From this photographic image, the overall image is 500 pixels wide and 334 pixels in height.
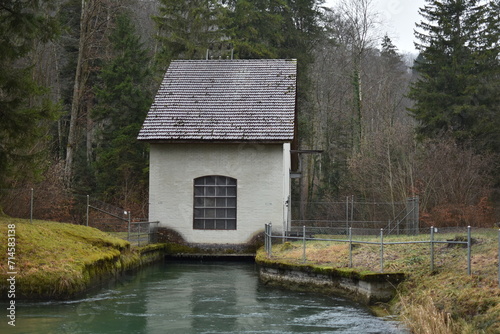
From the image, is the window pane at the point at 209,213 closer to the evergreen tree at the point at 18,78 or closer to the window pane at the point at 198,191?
the window pane at the point at 198,191

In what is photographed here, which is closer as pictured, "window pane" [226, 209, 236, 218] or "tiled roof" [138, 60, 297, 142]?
"tiled roof" [138, 60, 297, 142]

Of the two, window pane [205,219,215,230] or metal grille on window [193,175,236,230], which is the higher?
metal grille on window [193,175,236,230]

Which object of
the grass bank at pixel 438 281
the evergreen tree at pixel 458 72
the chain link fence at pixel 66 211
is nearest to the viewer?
the grass bank at pixel 438 281

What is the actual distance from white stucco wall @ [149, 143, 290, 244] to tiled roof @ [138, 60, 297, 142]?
0.66 m

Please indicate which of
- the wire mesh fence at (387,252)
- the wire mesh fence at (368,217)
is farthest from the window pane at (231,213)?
the wire mesh fence at (387,252)

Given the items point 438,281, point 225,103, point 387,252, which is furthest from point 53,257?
point 225,103

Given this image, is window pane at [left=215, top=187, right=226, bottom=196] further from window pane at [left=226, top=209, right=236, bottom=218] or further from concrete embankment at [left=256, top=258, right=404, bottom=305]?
concrete embankment at [left=256, top=258, right=404, bottom=305]

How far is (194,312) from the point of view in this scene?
13.6 m

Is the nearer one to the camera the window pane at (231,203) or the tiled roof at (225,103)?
the tiled roof at (225,103)

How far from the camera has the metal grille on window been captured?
24047 mm

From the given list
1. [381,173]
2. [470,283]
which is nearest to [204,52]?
[381,173]

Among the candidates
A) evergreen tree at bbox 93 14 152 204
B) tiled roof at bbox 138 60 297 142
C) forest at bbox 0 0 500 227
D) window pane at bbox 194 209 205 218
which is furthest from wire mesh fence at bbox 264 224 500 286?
evergreen tree at bbox 93 14 152 204

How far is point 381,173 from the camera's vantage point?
31281 mm

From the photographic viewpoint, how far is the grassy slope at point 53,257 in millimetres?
13789
